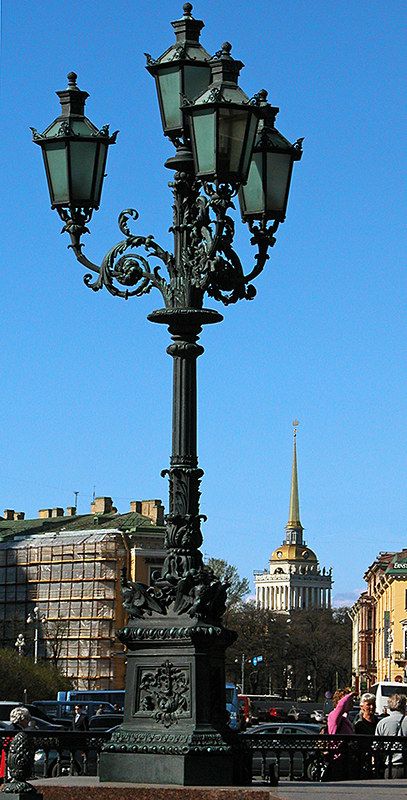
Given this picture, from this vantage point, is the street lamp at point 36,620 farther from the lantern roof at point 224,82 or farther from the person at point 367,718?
the lantern roof at point 224,82

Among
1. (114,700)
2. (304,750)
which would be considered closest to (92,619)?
(114,700)

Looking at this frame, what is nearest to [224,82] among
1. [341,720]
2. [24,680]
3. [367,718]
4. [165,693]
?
[165,693]

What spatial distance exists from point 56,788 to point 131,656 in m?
1.05

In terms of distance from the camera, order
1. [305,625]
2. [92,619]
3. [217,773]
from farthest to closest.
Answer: [305,625] < [92,619] < [217,773]

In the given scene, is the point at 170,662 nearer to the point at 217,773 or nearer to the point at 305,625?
the point at 217,773

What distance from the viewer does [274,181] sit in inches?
536

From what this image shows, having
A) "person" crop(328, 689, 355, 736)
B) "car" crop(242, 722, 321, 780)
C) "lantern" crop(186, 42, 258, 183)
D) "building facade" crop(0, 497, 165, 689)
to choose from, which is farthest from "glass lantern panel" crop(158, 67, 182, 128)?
"building facade" crop(0, 497, 165, 689)

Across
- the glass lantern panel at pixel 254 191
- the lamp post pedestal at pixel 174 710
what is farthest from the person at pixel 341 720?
the glass lantern panel at pixel 254 191

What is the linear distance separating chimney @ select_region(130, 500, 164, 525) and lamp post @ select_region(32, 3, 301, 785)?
119612 mm

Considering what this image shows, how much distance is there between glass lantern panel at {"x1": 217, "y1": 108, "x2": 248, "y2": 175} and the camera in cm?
1245

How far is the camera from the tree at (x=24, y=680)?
94.6 metres

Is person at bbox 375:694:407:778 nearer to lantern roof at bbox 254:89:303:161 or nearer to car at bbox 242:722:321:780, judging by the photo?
car at bbox 242:722:321:780

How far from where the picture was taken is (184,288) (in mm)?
12898

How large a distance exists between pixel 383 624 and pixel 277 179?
126633 millimetres
